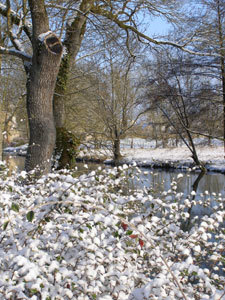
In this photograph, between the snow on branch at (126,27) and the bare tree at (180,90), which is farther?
the bare tree at (180,90)

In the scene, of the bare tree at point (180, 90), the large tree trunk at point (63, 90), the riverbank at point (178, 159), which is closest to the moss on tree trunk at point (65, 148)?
the large tree trunk at point (63, 90)

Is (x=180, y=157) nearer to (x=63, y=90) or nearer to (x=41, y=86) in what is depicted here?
(x=63, y=90)

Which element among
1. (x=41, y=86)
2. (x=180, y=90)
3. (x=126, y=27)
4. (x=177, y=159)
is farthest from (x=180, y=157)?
(x=41, y=86)

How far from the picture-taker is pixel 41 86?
16.7 ft

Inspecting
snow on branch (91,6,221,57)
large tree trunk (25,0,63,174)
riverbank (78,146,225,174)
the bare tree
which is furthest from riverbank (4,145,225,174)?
large tree trunk (25,0,63,174)

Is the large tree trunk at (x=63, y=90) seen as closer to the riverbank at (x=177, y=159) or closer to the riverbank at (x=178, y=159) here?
the riverbank at (x=177, y=159)

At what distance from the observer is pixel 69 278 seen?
1857mm

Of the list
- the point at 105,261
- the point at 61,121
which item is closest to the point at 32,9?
the point at 61,121

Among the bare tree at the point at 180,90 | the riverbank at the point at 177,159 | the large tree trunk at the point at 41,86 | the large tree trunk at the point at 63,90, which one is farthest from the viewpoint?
the riverbank at the point at 177,159

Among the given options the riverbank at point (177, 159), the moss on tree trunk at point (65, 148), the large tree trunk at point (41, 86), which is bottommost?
the riverbank at point (177, 159)

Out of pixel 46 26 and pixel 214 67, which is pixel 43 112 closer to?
pixel 46 26

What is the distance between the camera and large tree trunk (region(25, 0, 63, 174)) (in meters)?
4.96

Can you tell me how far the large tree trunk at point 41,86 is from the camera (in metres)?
4.96

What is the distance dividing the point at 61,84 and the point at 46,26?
197 centimetres
